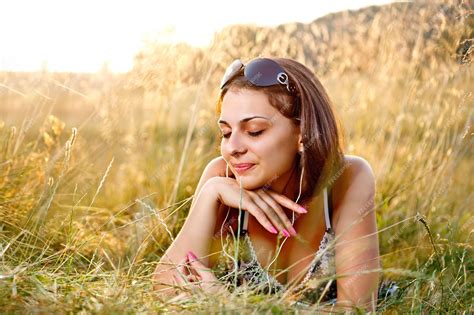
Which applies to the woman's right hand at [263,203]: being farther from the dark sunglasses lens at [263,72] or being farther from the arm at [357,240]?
the dark sunglasses lens at [263,72]

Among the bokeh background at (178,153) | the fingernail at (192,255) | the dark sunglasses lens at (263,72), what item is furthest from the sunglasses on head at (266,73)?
the fingernail at (192,255)

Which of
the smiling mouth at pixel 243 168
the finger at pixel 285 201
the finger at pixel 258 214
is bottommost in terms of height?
the finger at pixel 258 214

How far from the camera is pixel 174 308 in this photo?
1.89 meters

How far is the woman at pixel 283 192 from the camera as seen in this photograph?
8.09ft

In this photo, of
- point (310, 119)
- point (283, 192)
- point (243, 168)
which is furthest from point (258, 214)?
point (310, 119)

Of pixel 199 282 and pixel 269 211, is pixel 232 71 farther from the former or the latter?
pixel 199 282

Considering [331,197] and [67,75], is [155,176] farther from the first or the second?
[331,197]

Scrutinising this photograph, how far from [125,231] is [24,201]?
2.14 feet

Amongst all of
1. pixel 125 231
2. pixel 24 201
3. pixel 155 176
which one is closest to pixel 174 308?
pixel 24 201

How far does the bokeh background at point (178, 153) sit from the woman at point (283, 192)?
0.16 meters

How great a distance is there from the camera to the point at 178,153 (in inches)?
164

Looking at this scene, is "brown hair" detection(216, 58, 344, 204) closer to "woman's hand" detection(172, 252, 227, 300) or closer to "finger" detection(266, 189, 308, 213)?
"finger" detection(266, 189, 308, 213)

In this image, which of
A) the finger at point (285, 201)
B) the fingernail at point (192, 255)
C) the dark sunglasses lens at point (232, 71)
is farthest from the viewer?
the dark sunglasses lens at point (232, 71)

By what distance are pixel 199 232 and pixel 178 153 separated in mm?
1634
